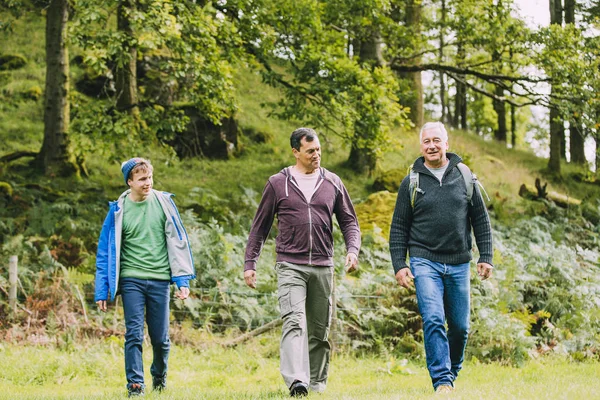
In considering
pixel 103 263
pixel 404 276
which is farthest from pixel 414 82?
pixel 103 263

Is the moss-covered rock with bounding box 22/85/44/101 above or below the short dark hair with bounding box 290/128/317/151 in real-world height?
above

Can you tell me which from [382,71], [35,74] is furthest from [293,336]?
[35,74]

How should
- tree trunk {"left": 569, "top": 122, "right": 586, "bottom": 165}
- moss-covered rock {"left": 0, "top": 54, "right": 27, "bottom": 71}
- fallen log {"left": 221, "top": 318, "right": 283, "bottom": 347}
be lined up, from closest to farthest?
fallen log {"left": 221, "top": 318, "right": 283, "bottom": 347}
moss-covered rock {"left": 0, "top": 54, "right": 27, "bottom": 71}
tree trunk {"left": 569, "top": 122, "right": 586, "bottom": 165}

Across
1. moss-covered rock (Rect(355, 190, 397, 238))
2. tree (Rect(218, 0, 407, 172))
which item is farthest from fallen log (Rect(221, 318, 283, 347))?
tree (Rect(218, 0, 407, 172))

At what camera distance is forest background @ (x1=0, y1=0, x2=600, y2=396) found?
30.2 feet

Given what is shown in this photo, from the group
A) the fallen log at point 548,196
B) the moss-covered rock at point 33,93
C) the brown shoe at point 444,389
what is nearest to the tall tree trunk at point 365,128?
the fallen log at point 548,196

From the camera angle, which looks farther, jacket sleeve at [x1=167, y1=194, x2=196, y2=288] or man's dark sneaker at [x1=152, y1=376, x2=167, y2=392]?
man's dark sneaker at [x1=152, y1=376, x2=167, y2=392]

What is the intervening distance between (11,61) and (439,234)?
24.8 meters

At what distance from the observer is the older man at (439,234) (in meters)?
5.91

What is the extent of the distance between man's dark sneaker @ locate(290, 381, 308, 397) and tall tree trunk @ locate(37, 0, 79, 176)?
12876 millimetres

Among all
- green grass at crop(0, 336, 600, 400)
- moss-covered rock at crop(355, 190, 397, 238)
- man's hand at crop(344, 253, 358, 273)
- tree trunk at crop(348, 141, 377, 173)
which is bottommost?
green grass at crop(0, 336, 600, 400)

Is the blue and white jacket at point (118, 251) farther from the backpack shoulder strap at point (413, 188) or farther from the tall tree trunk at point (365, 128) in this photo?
the tall tree trunk at point (365, 128)

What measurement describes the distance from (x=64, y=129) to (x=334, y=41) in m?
6.82

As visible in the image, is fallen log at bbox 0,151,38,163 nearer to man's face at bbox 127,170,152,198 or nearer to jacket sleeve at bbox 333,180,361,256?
man's face at bbox 127,170,152,198
